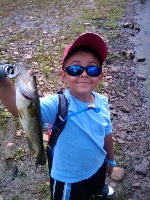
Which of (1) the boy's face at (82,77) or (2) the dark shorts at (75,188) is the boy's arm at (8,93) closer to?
(1) the boy's face at (82,77)

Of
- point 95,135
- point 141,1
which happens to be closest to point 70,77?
point 95,135

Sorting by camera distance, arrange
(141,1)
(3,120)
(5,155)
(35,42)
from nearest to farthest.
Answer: (5,155), (3,120), (35,42), (141,1)

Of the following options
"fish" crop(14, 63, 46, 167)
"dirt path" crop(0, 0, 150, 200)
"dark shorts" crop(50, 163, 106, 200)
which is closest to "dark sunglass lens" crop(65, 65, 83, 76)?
"fish" crop(14, 63, 46, 167)

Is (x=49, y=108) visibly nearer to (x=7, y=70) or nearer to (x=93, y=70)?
(x=93, y=70)

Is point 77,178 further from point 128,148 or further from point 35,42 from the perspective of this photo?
point 35,42

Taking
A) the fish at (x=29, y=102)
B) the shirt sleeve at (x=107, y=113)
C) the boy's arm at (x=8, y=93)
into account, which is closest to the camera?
the fish at (x=29, y=102)

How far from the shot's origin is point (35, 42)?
793cm

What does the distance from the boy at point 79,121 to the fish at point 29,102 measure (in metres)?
0.25

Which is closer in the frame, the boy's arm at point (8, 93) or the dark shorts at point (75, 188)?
the boy's arm at point (8, 93)

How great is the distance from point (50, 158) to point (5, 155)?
5.34 ft

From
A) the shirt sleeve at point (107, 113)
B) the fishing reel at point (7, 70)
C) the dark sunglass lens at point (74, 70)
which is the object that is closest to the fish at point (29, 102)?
the fishing reel at point (7, 70)

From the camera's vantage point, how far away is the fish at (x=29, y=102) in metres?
1.71

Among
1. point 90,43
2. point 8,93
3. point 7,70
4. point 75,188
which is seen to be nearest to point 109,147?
point 75,188

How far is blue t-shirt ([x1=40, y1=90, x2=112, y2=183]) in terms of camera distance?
7.75ft
